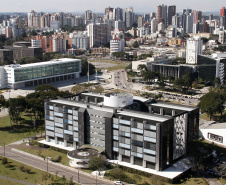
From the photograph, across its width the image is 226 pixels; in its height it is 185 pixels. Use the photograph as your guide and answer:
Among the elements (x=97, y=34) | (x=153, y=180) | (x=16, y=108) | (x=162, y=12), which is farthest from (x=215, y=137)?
(x=162, y=12)

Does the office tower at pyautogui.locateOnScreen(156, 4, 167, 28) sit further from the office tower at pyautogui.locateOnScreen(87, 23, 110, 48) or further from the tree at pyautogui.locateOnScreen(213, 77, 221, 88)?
the tree at pyautogui.locateOnScreen(213, 77, 221, 88)

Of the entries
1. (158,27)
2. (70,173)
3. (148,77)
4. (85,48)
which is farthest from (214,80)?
(158,27)

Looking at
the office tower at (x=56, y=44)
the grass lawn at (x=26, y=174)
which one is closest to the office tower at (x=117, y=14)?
the office tower at (x=56, y=44)

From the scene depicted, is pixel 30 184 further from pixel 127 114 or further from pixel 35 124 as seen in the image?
pixel 35 124

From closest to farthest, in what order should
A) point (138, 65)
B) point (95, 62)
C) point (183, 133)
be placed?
point (183, 133)
point (138, 65)
point (95, 62)

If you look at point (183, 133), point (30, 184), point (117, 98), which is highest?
point (117, 98)

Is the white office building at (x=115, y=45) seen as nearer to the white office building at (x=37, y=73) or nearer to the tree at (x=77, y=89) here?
the white office building at (x=37, y=73)
